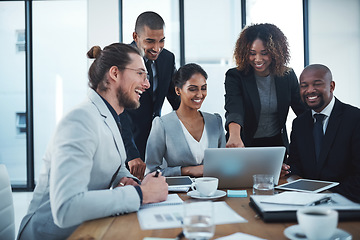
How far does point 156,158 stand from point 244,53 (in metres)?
0.97

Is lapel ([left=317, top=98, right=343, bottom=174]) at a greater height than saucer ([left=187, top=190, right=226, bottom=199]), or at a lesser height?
greater

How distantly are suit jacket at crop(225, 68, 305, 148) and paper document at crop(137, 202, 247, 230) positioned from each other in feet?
4.03

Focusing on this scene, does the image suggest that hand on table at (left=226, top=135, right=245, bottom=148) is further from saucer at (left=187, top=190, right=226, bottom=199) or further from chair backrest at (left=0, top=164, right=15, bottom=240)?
chair backrest at (left=0, top=164, right=15, bottom=240)

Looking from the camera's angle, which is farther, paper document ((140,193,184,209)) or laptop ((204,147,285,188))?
laptop ((204,147,285,188))

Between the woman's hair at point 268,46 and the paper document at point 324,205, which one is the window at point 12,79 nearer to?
the woman's hair at point 268,46

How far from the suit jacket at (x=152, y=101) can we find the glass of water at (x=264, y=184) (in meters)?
1.58

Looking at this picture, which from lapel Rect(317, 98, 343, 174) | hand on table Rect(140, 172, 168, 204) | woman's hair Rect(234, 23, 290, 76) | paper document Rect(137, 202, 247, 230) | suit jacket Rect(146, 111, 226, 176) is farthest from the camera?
woman's hair Rect(234, 23, 290, 76)

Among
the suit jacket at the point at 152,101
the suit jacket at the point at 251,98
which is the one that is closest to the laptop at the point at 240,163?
the suit jacket at the point at 251,98

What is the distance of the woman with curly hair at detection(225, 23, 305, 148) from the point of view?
2342 mm

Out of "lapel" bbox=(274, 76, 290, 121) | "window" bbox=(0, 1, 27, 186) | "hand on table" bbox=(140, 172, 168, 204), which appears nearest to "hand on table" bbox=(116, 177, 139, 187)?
"hand on table" bbox=(140, 172, 168, 204)

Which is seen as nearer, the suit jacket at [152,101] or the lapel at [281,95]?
the lapel at [281,95]

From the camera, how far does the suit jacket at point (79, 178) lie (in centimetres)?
108

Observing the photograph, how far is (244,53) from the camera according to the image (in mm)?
2400

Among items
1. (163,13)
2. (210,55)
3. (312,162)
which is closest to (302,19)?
(210,55)
